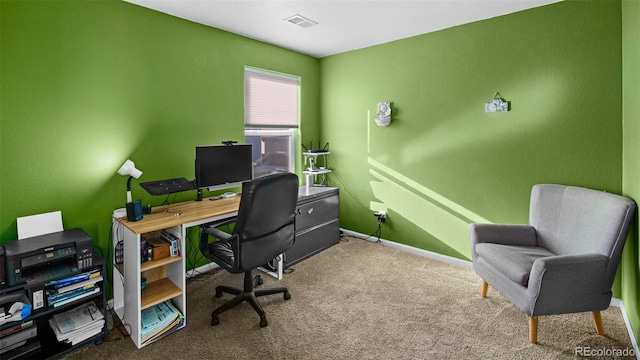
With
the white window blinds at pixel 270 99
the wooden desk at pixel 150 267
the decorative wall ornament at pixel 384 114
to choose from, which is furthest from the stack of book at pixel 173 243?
the decorative wall ornament at pixel 384 114

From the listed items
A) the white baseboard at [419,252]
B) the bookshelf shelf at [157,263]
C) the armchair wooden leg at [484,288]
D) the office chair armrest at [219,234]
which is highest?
the office chair armrest at [219,234]

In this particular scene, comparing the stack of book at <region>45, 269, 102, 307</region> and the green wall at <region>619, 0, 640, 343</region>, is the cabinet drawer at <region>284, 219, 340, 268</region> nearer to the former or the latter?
the stack of book at <region>45, 269, 102, 307</region>

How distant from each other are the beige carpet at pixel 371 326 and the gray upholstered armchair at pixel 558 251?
179 mm

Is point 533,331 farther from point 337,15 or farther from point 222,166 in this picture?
point 337,15

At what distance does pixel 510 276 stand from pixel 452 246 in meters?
1.30

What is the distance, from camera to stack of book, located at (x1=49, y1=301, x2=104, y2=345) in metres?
2.05

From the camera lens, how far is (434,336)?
226 cm

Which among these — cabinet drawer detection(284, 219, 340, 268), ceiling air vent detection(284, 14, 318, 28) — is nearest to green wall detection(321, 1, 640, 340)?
cabinet drawer detection(284, 219, 340, 268)

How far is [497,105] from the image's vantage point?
3125 mm

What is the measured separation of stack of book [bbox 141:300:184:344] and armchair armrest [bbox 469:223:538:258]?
2437 millimetres

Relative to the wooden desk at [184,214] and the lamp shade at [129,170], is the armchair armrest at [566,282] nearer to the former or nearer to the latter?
the wooden desk at [184,214]

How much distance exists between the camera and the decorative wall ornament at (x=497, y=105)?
3.09 meters

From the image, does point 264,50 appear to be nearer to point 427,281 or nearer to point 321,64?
point 321,64

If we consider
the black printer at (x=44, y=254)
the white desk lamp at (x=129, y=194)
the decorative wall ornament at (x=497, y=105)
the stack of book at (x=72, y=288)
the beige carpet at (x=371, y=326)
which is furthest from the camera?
the decorative wall ornament at (x=497, y=105)
